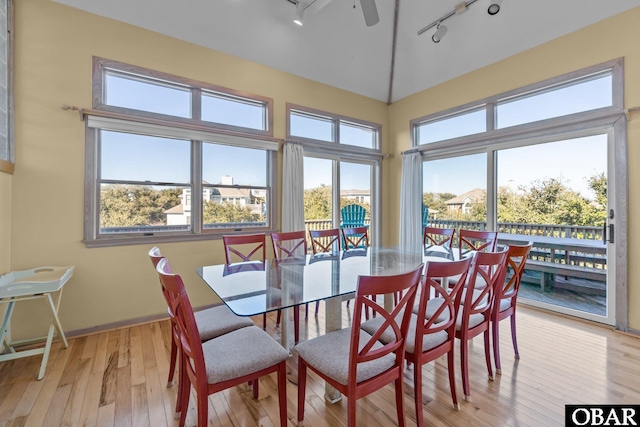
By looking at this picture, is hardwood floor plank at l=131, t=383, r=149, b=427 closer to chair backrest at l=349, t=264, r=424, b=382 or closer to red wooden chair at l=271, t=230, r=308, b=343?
red wooden chair at l=271, t=230, r=308, b=343

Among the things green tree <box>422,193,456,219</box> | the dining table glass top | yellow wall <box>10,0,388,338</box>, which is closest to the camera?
the dining table glass top

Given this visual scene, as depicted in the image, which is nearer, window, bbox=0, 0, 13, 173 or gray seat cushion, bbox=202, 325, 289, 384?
gray seat cushion, bbox=202, 325, 289, 384


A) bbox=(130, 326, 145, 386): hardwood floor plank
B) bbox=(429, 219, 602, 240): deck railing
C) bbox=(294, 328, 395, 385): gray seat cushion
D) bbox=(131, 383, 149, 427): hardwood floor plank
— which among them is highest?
bbox=(429, 219, 602, 240): deck railing

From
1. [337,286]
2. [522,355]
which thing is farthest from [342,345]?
[522,355]

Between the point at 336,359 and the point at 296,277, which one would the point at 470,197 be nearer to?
the point at 296,277

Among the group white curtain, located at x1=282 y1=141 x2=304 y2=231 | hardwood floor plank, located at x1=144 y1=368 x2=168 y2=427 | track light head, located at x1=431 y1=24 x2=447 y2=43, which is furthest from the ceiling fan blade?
hardwood floor plank, located at x1=144 y1=368 x2=168 y2=427

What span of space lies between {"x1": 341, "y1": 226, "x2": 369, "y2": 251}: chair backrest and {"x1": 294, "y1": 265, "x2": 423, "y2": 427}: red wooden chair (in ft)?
6.17

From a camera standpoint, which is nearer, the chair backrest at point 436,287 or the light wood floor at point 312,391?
the chair backrest at point 436,287

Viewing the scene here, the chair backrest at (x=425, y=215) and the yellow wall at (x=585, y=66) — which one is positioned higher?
the yellow wall at (x=585, y=66)

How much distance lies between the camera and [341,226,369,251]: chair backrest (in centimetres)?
346

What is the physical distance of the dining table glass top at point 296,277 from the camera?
5.24 feet

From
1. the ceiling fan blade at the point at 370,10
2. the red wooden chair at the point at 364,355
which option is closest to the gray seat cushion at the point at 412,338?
the red wooden chair at the point at 364,355

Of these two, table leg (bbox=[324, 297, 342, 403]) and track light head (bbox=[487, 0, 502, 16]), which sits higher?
track light head (bbox=[487, 0, 502, 16])

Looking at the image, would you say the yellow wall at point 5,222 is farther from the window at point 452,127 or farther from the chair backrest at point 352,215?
the window at point 452,127
